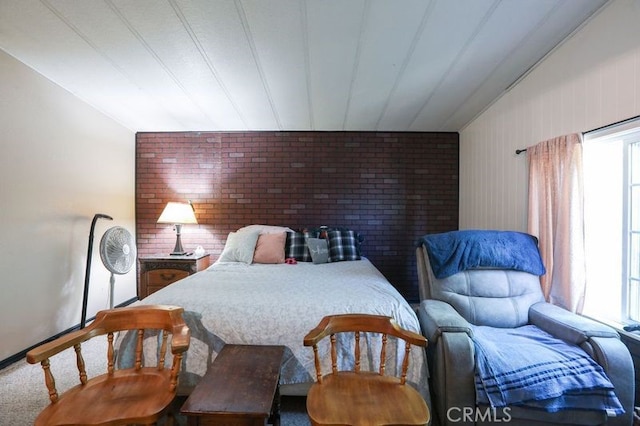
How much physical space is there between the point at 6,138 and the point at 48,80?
2.24 ft

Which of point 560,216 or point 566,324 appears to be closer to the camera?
point 566,324

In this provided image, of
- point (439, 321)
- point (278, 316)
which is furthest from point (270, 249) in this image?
point (439, 321)

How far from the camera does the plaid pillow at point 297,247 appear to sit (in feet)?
9.87

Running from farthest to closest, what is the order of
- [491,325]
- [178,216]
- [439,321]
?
[178,216] < [491,325] < [439,321]

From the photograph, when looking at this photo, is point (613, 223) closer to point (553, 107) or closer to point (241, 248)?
point (553, 107)

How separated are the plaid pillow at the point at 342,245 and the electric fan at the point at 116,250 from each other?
79.7 inches

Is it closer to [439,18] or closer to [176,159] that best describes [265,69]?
[439,18]

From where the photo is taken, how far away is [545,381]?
1273 millimetres

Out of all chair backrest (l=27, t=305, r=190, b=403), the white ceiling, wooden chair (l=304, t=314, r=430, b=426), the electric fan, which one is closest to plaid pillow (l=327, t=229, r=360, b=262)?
the white ceiling

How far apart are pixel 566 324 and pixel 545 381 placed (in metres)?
0.46

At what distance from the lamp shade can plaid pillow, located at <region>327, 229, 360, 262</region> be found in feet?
5.77

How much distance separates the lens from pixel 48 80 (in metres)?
2.37

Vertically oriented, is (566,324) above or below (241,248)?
below

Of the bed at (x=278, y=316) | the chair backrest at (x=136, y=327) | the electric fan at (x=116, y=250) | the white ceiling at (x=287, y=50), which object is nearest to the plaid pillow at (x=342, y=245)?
the bed at (x=278, y=316)
